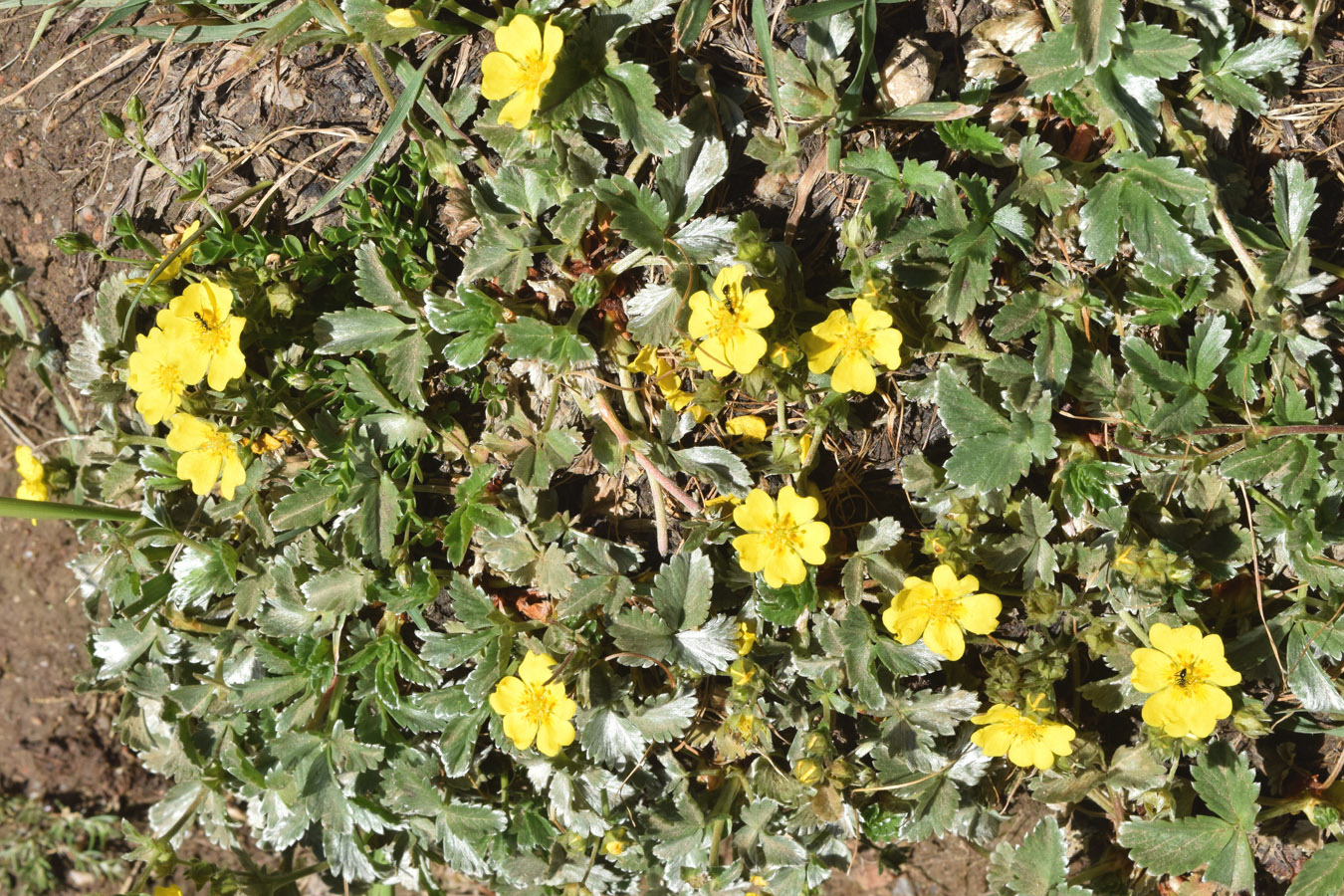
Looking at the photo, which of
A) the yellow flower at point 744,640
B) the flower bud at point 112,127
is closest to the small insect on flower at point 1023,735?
the yellow flower at point 744,640

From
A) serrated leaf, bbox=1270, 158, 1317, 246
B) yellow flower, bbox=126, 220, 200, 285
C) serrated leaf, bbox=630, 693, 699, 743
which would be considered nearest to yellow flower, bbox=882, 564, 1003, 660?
serrated leaf, bbox=630, 693, 699, 743

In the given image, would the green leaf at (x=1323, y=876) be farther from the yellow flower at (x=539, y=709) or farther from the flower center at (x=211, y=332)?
the flower center at (x=211, y=332)

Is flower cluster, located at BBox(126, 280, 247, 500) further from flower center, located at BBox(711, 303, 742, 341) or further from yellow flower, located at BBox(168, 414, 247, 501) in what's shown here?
flower center, located at BBox(711, 303, 742, 341)

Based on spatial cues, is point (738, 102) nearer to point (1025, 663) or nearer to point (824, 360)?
point (824, 360)

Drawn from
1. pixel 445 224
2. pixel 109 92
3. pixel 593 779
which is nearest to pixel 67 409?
pixel 109 92

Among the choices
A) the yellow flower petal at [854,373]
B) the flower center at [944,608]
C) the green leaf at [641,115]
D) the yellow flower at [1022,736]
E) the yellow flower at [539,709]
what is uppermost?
the green leaf at [641,115]
